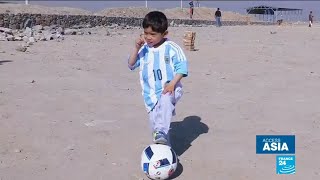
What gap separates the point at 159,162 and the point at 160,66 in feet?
2.96

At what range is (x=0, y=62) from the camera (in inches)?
421

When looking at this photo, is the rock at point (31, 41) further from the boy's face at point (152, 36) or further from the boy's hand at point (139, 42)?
the boy's face at point (152, 36)

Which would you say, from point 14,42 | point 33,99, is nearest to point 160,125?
point 33,99

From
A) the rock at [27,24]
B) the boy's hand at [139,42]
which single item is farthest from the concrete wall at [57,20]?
the boy's hand at [139,42]

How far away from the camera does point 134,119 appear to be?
20.0 feet

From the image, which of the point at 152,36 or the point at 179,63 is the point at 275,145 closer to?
the point at 179,63

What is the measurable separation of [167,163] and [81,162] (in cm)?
94

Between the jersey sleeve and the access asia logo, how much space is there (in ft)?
3.92

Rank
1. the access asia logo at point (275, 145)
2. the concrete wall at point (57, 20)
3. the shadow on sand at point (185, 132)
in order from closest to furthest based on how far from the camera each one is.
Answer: the access asia logo at point (275, 145) → the shadow on sand at point (185, 132) → the concrete wall at point (57, 20)

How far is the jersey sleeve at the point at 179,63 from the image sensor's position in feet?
14.5

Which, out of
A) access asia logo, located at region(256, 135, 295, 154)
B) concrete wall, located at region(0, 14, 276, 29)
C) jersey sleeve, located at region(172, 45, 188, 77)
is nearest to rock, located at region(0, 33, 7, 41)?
concrete wall, located at region(0, 14, 276, 29)

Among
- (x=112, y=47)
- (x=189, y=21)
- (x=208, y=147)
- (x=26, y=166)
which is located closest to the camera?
(x=26, y=166)

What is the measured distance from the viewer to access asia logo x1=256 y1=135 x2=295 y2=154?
485cm

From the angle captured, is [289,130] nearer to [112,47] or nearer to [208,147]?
[208,147]
